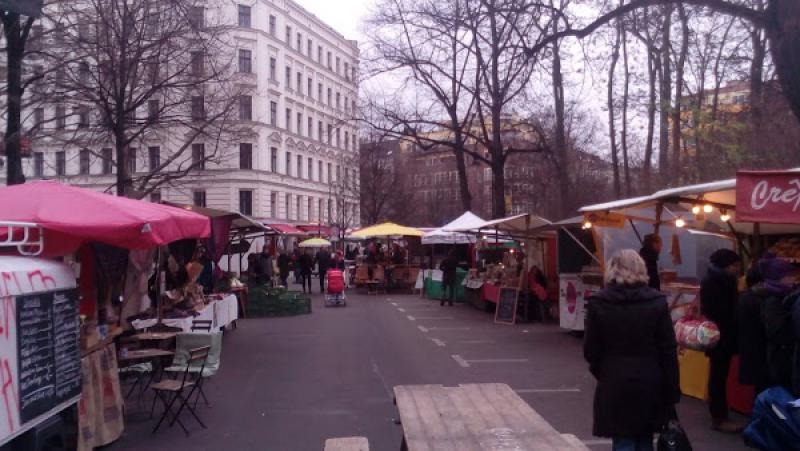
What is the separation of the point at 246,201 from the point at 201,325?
44.0 m

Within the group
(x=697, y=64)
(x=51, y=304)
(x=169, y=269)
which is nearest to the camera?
(x=51, y=304)

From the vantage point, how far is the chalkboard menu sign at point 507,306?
1808cm

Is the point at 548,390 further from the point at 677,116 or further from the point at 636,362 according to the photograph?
the point at 677,116

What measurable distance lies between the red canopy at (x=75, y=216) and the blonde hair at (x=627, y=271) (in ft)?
14.9

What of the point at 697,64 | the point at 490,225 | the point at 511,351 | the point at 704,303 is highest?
the point at 697,64

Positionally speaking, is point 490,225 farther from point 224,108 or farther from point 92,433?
point 92,433

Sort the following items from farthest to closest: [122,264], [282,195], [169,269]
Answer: [282,195] < [169,269] < [122,264]

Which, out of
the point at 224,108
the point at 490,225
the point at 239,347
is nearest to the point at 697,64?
the point at 490,225

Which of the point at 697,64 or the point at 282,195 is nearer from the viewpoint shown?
the point at 697,64

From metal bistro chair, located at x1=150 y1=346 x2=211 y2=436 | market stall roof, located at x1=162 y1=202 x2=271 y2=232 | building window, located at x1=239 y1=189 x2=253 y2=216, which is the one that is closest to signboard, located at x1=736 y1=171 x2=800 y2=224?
metal bistro chair, located at x1=150 y1=346 x2=211 y2=436

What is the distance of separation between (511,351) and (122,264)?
710cm

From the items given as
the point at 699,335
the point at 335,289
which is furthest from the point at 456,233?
the point at 699,335

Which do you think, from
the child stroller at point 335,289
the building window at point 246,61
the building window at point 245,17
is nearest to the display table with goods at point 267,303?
the child stroller at point 335,289

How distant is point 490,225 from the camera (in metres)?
18.9
